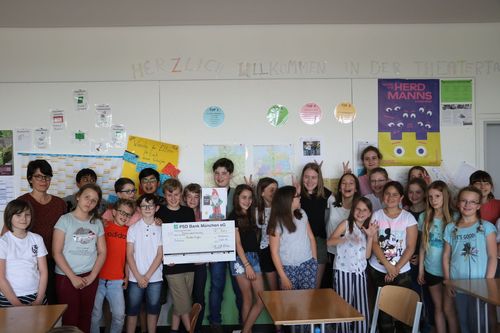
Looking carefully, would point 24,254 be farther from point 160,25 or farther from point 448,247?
point 448,247

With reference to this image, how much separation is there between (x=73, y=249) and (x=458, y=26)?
423cm

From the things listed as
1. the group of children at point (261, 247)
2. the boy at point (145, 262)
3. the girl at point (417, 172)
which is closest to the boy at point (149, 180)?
the group of children at point (261, 247)

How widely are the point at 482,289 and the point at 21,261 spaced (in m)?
3.06

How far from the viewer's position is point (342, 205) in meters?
3.62

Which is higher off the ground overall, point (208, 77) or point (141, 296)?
point (208, 77)

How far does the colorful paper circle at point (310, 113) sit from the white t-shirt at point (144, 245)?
73.0 inches

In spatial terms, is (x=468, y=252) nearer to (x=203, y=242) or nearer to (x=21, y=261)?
(x=203, y=242)

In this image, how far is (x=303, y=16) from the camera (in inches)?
154

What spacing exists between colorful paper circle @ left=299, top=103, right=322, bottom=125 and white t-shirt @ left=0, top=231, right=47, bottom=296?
104 inches

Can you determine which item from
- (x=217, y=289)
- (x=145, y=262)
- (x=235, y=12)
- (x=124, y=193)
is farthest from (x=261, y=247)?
(x=235, y=12)

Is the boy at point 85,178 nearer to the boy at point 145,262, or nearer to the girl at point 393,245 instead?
the boy at point 145,262

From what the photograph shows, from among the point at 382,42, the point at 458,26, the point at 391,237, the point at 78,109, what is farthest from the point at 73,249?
the point at 458,26

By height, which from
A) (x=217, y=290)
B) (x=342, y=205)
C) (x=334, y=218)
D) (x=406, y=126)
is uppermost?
(x=406, y=126)

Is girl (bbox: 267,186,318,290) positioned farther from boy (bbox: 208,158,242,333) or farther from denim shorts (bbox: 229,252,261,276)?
boy (bbox: 208,158,242,333)
